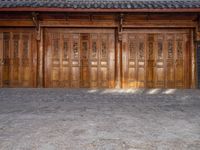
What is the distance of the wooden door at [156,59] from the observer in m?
10.0

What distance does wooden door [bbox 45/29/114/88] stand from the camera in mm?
10070

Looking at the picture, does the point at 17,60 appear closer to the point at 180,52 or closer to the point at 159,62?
the point at 159,62

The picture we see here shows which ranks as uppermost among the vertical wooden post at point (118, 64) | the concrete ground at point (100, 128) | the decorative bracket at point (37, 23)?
the decorative bracket at point (37, 23)

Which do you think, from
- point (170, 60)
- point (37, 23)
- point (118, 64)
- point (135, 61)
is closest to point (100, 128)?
point (118, 64)

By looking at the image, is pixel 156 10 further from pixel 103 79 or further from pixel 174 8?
pixel 103 79

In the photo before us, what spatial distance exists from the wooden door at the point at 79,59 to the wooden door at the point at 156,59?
2.63 feet

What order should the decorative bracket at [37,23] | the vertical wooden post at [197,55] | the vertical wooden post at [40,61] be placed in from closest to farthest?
the decorative bracket at [37,23], the vertical wooden post at [197,55], the vertical wooden post at [40,61]

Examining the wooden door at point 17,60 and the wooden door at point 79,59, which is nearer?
the wooden door at point 17,60

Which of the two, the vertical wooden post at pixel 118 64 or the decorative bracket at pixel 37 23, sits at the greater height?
the decorative bracket at pixel 37 23

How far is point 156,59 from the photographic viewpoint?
1005cm

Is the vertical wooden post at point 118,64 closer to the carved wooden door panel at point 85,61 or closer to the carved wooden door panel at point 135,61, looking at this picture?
the carved wooden door panel at point 135,61

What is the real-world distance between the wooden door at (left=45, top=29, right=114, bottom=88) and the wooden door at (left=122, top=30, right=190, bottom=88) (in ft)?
2.63

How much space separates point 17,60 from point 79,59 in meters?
2.53

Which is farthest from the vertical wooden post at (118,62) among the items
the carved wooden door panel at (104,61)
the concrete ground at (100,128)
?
the concrete ground at (100,128)
